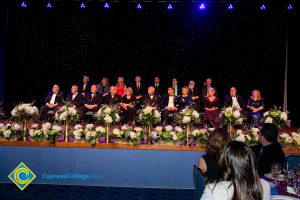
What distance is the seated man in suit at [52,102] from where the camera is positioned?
9489 mm

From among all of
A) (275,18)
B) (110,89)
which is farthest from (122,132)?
(275,18)

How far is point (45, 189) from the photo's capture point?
512 cm

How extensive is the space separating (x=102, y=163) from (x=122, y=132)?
1.89 feet

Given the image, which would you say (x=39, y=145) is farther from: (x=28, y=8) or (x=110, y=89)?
(x=28, y=8)

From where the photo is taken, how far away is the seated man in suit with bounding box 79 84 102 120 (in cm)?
953

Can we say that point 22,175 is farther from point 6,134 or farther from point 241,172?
point 241,172

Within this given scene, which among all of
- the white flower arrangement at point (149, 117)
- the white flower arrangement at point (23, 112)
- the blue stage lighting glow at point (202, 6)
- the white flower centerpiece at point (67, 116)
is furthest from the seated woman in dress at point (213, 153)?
the blue stage lighting glow at point (202, 6)

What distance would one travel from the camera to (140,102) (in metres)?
9.91

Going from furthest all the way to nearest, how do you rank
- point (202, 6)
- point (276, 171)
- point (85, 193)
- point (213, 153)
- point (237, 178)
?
point (202, 6), point (85, 193), point (213, 153), point (276, 171), point (237, 178)

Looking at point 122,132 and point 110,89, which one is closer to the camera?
point 122,132

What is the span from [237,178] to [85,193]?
3534 millimetres

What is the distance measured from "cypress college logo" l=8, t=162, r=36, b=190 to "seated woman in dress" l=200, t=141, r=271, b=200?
4.02 m

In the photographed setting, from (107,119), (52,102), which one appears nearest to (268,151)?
(107,119)

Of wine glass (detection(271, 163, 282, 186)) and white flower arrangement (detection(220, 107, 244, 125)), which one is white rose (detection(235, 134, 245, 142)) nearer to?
white flower arrangement (detection(220, 107, 244, 125))
